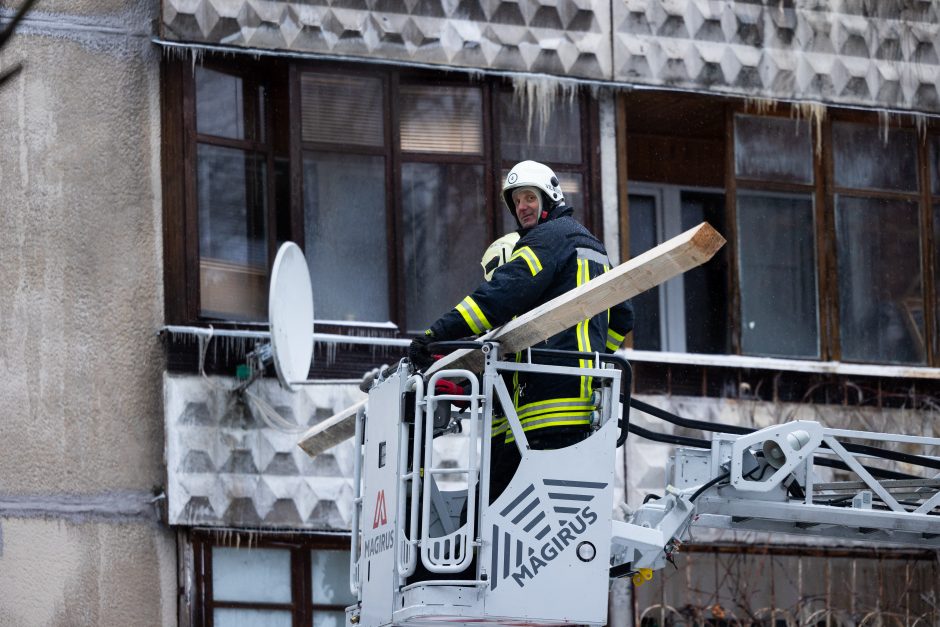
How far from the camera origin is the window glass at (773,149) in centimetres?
1711

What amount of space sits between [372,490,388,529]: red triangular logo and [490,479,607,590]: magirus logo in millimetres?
724

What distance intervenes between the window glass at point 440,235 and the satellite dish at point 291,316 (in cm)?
169

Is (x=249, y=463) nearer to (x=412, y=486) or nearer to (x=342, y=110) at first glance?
(x=342, y=110)

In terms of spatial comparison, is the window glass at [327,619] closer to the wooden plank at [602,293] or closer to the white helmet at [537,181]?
the white helmet at [537,181]

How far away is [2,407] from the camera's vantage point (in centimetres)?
1469

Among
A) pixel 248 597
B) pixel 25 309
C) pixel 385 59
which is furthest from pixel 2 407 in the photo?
pixel 385 59

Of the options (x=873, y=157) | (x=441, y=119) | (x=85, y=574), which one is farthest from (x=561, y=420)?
(x=873, y=157)

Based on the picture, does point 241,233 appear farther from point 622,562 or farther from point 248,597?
point 622,562

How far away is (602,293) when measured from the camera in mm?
9953

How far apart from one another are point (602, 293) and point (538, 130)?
6.56 m

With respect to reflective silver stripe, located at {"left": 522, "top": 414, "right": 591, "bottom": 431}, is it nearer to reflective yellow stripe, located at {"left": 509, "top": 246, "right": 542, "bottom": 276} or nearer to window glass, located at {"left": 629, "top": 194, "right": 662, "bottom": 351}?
reflective yellow stripe, located at {"left": 509, "top": 246, "right": 542, "bottom": 276}

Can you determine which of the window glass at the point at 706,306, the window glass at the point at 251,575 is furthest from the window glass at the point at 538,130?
the window glass at the point at 251,575

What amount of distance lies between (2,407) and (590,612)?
5939 millimetres

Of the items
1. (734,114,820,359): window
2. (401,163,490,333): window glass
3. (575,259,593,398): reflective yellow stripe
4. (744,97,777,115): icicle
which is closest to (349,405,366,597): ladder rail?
(575,259,593,398): reflective yellow stripe
